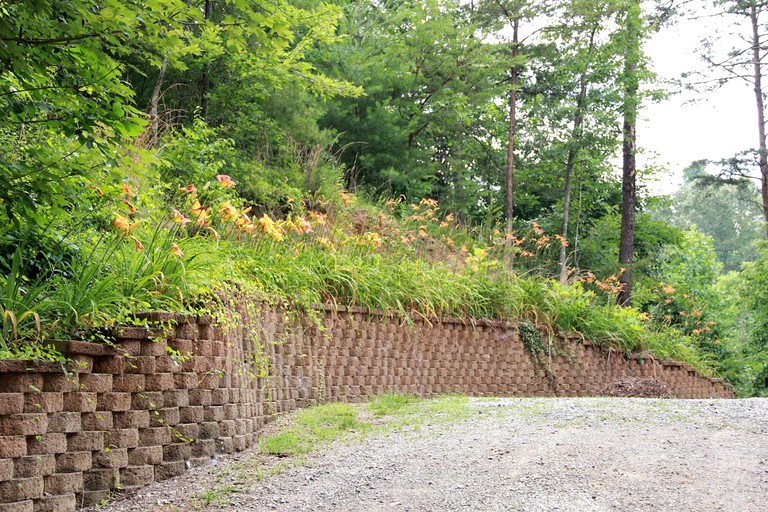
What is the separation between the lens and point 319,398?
6.92 metres

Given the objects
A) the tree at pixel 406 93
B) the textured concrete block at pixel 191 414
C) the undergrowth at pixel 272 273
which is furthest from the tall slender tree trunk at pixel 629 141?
the textured concrete block at pixel 191 414

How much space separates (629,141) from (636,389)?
7493 mm

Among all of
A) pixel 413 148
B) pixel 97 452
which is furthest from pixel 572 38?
pixel 97 452

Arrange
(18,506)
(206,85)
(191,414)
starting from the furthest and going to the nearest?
(206,85), (191,414), (18,506)

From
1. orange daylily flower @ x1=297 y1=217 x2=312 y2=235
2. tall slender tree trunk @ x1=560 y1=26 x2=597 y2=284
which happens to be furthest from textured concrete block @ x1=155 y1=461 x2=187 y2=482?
tall slender tree trunk @ x1=560 y1=26 x2=597 y2=284

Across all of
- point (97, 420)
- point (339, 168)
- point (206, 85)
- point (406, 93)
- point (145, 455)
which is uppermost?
point (406, 93)

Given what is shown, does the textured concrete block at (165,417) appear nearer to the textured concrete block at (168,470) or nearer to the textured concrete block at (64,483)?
the textured concrete block at (168,470)

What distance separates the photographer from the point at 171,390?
438 cm

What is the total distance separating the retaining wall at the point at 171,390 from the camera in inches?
139

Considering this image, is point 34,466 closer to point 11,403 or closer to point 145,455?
point 11,403

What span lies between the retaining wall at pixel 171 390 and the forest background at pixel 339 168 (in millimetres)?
193

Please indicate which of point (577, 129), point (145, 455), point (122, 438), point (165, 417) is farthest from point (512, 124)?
point (122, 438)

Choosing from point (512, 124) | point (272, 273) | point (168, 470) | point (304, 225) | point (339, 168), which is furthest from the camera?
point (512, 124)

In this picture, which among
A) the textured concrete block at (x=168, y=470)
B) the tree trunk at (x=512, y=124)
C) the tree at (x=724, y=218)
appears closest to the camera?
the textured concrete block at (x=168, y=470)
